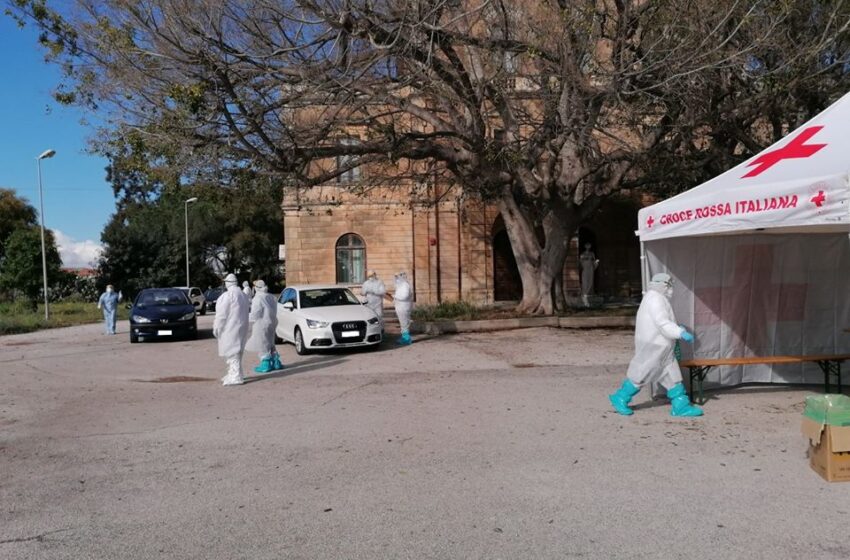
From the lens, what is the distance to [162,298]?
20.3m

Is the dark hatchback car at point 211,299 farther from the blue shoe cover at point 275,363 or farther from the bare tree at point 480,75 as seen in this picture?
the blue shoe cover at point 275,363

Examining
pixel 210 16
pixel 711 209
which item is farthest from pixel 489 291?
pixel 711 209

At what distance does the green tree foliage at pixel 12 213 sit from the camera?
163 ft

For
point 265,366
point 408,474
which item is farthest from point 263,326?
point 408,474

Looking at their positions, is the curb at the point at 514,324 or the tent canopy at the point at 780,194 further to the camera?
the curb at the point at 514,324

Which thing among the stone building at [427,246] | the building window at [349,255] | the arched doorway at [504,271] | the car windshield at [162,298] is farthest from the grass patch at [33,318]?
the arched doorway at [504,271]

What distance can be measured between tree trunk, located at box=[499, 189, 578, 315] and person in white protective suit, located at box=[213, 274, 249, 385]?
1038 cm

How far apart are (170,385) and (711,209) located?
27.9 ft

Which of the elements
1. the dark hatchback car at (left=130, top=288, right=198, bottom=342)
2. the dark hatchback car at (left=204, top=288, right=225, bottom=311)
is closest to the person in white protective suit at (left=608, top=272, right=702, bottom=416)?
the dark hatchback car at (left=130, top=288, right=198, bottom=342)

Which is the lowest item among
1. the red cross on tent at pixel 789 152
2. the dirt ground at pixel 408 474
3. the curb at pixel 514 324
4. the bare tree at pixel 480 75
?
the dirt ground at pixel 408 474

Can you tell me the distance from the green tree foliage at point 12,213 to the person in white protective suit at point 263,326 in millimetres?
45076

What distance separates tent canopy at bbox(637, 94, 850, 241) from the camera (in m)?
5.79

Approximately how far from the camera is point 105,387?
10984 mm

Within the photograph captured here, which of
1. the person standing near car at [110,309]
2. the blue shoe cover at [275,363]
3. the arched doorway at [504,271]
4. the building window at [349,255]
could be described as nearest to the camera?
the blue shoe cover at [275,363]
